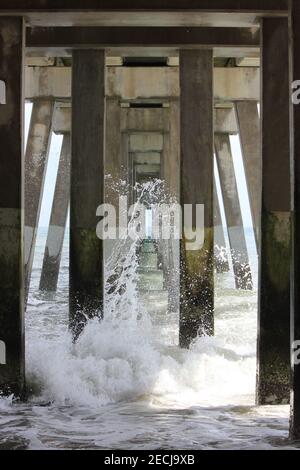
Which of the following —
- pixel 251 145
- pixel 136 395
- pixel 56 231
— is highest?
pixel 251 145

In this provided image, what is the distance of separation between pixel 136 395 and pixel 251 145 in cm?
497

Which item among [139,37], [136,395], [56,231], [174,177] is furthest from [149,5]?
[56,231]

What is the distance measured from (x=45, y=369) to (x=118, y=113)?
4.96 meters

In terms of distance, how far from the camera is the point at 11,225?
14.0 ft

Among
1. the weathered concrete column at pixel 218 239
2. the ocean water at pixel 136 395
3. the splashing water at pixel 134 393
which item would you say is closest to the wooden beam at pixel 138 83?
the splashing water at pixel 134 393

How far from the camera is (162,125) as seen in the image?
485 inches

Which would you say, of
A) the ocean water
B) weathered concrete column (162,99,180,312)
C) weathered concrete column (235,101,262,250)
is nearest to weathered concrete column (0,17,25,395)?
the ocean water

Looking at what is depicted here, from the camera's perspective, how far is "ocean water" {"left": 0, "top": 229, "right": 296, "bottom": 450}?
3402 mm

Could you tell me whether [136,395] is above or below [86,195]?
below

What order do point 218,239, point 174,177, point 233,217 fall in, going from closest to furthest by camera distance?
point 174,177
point 233,217
point 218,239

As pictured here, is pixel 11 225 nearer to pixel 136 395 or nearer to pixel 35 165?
pixel 136 395

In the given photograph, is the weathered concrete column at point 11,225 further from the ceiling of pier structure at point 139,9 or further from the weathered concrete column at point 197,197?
the weathered concrete column at point 197,197

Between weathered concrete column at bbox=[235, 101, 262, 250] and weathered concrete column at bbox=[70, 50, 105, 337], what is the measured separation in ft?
11.8
